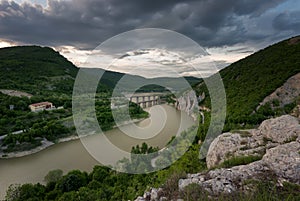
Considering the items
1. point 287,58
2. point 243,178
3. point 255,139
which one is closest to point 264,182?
point 243,178

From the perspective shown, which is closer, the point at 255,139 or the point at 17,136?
the point at 255,139

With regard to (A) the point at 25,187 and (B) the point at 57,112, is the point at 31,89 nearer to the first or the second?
(B) the point at 57,112

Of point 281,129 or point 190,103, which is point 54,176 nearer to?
point 281,129

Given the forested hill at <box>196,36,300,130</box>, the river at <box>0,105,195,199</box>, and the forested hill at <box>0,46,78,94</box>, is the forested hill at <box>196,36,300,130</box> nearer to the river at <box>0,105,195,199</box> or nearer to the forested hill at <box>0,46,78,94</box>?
the river at <box>0,105,195,199</box>

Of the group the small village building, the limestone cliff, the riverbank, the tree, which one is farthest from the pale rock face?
the small village building

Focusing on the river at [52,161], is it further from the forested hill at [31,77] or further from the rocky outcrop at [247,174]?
the forested hill at [31,77]
